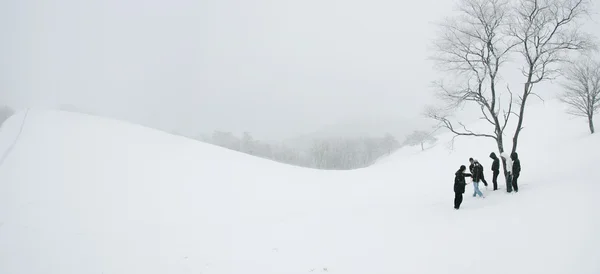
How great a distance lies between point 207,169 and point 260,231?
1729cm

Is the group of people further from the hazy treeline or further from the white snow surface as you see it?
the hazy treeline

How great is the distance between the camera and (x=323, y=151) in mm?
91562

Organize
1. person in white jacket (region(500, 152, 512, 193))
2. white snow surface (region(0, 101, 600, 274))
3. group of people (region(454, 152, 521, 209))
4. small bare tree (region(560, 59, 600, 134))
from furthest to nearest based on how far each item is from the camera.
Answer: small bare tree (region(560, 59, 600, 134)) < person in white jacket (region(500, 152, 512, 193)) < group of people (region(454, 152, 521, 209)) < white snow surface (region(0, 101, 600, 274))

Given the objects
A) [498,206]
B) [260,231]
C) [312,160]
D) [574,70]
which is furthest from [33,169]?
[312,160]

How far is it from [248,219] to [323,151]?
74.5m

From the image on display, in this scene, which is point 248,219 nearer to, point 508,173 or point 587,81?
point 508,173

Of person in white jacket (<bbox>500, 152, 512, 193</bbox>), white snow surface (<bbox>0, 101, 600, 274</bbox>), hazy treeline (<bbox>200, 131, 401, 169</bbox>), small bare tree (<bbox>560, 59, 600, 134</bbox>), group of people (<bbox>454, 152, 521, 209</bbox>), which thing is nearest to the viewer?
white snow surface (<bbox>0, 101, 600, 274</bbox>)

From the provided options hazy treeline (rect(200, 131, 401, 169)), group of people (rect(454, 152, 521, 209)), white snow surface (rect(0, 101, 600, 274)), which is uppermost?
hazy treeline (rect(200, 131, 401, 169))

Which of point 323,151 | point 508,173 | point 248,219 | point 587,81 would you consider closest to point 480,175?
point 508,173

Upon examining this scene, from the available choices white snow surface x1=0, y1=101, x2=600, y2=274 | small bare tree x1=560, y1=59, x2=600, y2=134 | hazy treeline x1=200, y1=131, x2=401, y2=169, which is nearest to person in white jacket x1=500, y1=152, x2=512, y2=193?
white snow surface x1=0, y1=101, x2=600, y2=274

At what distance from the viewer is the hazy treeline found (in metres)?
92.9

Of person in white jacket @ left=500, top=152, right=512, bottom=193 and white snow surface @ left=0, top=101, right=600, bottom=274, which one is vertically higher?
person in white jacket @ left=500, top=152, right=512, bottom=193

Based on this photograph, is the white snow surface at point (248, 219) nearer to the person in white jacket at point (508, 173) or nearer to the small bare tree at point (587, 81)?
the person in white jacket at point (508, 173)

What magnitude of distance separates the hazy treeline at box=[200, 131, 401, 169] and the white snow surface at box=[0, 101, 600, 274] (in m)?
60.3
